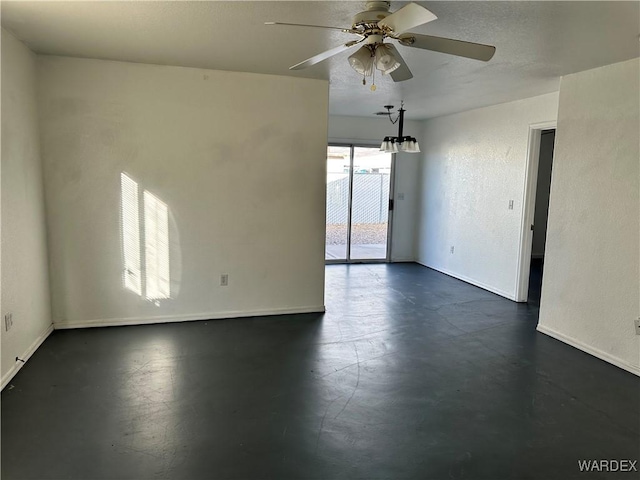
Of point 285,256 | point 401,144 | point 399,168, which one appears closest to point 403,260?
point 399,168

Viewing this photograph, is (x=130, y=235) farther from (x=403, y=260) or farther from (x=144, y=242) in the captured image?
(x=403, y=260)

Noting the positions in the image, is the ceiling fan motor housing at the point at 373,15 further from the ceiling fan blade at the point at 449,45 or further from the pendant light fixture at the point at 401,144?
the pendant light fixture at the point at 401,144

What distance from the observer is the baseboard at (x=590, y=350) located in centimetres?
320

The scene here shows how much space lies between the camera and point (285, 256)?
14.2ft

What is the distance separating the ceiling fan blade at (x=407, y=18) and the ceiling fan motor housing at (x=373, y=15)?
12cm

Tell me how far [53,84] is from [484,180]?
4.88 metres

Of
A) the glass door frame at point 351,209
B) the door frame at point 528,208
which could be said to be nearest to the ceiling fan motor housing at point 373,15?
the door frame at point 528,208

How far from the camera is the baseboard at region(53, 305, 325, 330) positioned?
3.85 m

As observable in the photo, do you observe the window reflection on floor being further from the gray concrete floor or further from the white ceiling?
the white ceiling

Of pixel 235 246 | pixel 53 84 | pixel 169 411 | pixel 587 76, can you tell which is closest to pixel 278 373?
pixel 169 411

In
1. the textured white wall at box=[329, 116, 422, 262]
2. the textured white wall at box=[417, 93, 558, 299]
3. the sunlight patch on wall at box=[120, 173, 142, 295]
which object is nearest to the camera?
the sunlight patch on wall at box=[120, 173, 142, 295]

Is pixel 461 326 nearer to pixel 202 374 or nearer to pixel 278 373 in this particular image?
pixel 278 373

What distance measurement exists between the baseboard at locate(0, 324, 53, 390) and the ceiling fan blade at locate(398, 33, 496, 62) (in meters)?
3.22
